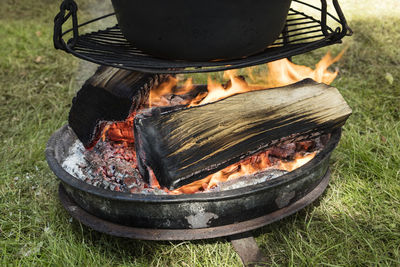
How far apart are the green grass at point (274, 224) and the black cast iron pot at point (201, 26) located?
2.48 ft

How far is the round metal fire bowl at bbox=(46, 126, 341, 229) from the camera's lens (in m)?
1.24

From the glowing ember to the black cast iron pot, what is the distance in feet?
1.40

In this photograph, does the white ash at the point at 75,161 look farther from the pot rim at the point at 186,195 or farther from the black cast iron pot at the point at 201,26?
the black cast iron pot at the point at 201,26

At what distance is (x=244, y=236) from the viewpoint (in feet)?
4.79

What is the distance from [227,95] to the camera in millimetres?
1625

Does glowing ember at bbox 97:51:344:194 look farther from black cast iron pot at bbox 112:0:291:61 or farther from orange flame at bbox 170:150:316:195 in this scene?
black cast iron pot at bbox 112:0:291:61

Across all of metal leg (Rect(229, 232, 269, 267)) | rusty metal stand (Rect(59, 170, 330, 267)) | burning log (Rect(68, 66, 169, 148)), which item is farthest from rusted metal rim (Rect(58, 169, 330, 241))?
burning log (Rect(68, 66, 169, 148))

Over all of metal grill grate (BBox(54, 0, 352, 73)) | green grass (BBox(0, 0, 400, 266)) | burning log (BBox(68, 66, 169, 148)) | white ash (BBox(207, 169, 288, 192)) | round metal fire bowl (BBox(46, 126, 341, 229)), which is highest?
metal grill grate (BBox(54, 0, 352, 73))

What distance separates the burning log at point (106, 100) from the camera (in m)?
1.51

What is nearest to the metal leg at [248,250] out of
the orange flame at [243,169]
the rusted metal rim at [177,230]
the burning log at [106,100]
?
the rusted metal rim at [177,230]

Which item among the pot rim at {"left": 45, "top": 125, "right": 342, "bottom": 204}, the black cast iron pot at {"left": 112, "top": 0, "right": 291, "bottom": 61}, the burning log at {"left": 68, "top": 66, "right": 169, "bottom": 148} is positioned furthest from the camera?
the burning log at {"left": 68, "top": 66, "right": 169, "bottom": 148}

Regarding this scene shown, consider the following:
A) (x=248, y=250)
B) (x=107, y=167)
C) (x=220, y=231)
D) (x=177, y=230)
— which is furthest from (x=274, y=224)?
(x=107, y=167)

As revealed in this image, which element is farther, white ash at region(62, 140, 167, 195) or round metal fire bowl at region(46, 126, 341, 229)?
white ash at region(62, 140, 167, 195)

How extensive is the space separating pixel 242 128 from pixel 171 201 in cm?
39
